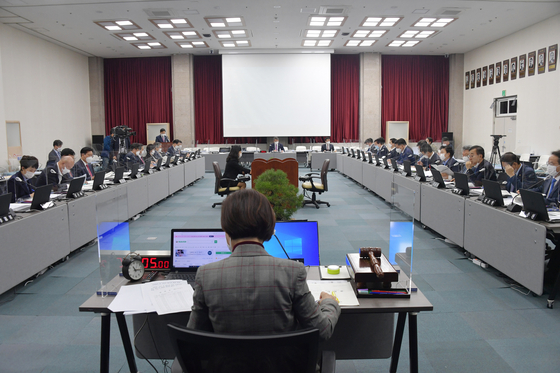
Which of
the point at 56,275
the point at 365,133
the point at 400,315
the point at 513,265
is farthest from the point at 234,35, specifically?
the point at 400,315

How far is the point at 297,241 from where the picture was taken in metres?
2.05

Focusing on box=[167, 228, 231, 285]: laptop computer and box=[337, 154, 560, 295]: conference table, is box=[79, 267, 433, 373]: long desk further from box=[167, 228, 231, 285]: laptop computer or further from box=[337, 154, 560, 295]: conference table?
box=[337, 154, 560, 295]: conference table

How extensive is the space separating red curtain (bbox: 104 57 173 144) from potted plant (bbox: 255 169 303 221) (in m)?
13.1

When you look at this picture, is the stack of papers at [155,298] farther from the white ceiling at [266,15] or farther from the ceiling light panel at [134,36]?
the ceiling light panel at [134,36]

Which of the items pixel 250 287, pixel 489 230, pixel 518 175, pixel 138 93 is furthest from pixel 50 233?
pixel 138 93

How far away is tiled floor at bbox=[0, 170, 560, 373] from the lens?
2.28 meters

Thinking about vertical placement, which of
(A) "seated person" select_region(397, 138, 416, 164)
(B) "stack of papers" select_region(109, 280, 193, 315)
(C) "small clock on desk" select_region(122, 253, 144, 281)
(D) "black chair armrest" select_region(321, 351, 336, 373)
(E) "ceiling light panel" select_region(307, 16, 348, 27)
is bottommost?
(D) "black chair armrest" select_region(321, 351, 336, 373)

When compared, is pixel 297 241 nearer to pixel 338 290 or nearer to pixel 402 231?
pixel 338 290

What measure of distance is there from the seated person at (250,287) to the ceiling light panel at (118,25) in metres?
10.7

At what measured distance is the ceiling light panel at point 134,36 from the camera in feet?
37.3

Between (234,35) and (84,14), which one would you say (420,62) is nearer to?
(234,35)

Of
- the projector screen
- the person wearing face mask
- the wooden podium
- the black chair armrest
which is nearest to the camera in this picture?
the black chair armrest

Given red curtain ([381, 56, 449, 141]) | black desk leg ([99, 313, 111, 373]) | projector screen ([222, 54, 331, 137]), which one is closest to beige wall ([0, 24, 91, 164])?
projector screen ([222, 54, 331, 137])

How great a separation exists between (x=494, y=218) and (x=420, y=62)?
43.4 feet
